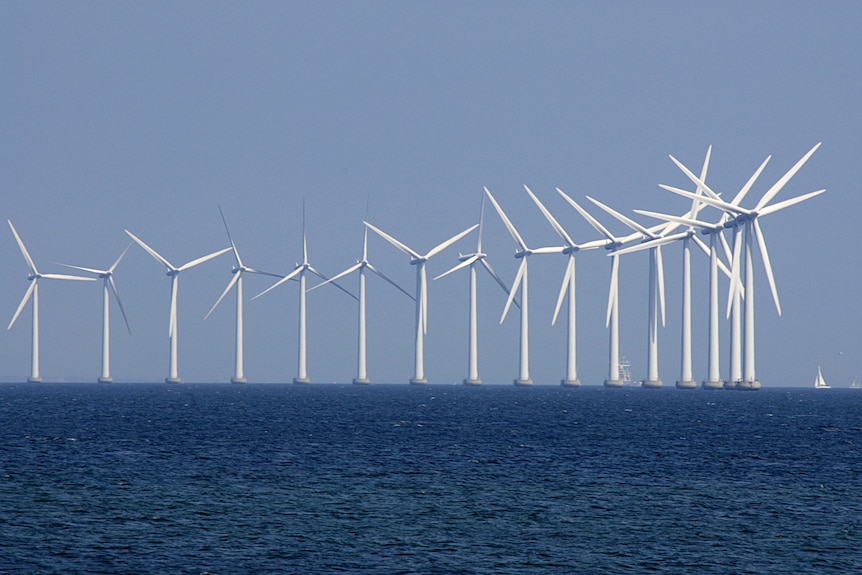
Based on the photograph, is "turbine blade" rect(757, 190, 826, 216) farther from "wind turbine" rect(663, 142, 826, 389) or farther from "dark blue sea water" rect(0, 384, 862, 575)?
"dark blue sea water" rect(0, 384, 862, 575)

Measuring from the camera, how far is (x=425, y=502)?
181 feet

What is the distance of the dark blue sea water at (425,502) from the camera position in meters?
42.5

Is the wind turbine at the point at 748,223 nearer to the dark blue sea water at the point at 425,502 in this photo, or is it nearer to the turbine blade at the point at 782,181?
the turbine blade at the point at 782,181

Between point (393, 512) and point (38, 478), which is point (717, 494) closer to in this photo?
point (393, 512)

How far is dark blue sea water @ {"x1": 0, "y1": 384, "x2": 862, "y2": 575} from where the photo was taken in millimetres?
42531

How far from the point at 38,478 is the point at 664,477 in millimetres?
31169

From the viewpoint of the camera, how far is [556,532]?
48.1 meters

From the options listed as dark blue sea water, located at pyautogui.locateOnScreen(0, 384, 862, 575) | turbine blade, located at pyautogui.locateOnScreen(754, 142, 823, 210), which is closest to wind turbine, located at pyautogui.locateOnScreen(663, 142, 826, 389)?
turbine blade, located at pyautogui.locateOnScreen(754, 142, 823, 210)

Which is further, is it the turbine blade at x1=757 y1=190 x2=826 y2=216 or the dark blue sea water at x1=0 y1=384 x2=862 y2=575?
the turbine blade at x1=757 y1=190 x2=826 y2=216

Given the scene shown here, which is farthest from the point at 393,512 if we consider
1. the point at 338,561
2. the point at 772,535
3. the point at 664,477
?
the point at 664,477

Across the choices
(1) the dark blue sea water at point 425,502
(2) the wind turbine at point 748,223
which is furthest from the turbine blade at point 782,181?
(1) the dark blue sea water at point 425,502

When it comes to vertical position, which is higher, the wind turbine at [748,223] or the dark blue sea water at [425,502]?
the wind turbine at [748,223]

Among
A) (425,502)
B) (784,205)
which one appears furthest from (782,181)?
(425,502)

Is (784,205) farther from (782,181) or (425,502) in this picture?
(425,502)
